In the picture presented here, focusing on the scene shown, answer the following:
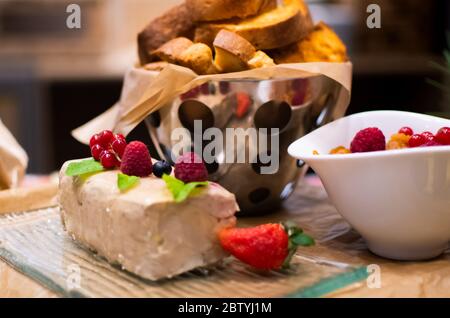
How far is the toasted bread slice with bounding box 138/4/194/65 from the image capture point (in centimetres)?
108

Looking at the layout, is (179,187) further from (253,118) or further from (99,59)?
(99,59)

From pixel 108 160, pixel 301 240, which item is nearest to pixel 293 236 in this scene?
pixel 301 240

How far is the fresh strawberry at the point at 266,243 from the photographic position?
776 millimetres

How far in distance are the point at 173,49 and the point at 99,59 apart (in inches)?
69.7

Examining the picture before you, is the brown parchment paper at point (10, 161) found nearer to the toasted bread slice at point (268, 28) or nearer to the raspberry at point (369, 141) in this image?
the toasted bread slice at point (268, 28)

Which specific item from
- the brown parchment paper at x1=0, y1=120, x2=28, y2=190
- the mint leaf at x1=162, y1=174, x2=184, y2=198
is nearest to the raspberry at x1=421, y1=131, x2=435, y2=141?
the mint leaf at x1=162, y1=174, x2=184, y2=198

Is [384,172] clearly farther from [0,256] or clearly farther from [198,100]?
[0,256]

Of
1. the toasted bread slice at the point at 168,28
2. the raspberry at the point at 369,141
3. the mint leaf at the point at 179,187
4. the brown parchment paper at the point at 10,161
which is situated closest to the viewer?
the mint leaf at the point at 179,187

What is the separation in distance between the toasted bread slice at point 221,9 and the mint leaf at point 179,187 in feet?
1.09

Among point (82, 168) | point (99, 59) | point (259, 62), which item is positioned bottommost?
point (99, 59)

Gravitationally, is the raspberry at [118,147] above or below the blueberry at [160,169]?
above

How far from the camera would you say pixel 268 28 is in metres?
1.01

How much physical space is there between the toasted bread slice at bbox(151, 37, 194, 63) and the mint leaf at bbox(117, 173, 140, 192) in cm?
25

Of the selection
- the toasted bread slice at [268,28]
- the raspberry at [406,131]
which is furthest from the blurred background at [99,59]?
the raspberry at [406,131]
